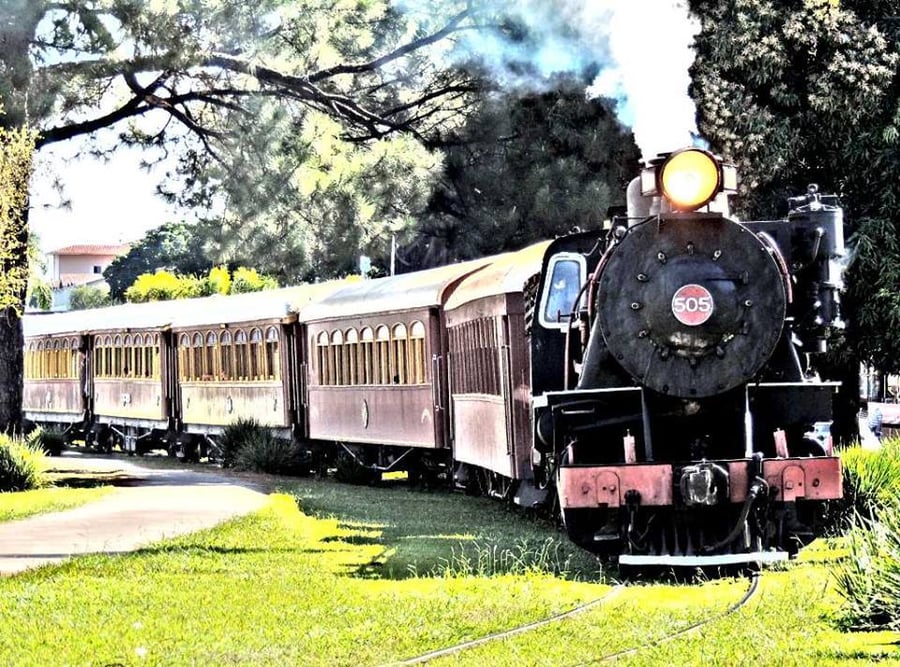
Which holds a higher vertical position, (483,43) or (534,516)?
(483,43)

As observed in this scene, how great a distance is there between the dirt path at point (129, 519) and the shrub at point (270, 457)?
1.83 meters

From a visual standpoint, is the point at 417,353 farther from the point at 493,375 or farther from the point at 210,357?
the point at 210,357

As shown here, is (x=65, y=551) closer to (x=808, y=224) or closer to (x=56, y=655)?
(x=56, y=655)

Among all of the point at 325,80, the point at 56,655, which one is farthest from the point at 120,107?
the point at 56,655

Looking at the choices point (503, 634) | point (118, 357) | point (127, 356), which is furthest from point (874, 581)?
point (118, 357)

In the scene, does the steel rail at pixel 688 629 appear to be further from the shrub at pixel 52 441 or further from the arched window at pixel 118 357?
the arched window at pixel 118 357

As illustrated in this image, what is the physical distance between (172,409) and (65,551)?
1857cm

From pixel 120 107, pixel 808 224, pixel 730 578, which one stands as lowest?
pixel 730 578

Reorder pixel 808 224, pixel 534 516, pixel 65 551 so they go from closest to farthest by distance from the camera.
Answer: pixel 808 224, pixel 65 551, pixel 534 516

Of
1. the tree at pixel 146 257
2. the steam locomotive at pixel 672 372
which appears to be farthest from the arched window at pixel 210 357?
the tree at pixel 146 257

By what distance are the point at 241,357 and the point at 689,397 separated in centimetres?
1815

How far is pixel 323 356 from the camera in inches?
998

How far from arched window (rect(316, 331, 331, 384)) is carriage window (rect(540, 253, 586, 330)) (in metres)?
12.2

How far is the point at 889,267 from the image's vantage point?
27922 millimetres
